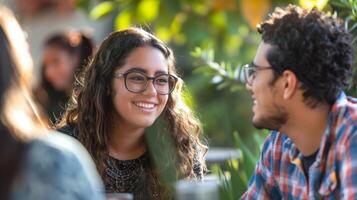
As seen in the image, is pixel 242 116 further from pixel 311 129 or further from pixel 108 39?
pixel 311 129

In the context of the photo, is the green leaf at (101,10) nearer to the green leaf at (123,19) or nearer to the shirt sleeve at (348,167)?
the green leaf at (123,19)

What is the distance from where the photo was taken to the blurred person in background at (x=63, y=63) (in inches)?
228

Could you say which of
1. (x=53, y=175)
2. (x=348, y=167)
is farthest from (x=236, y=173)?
(x=53, y=175)

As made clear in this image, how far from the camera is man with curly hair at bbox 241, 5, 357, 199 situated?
286 centimetres

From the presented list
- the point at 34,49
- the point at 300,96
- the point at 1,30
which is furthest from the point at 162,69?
the point at 34,49

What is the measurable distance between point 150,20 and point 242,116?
163 cm

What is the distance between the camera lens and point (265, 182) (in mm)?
3160

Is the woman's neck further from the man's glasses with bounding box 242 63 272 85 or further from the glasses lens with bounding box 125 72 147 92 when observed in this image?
the man's glasses with bounding box 242 63 272 85

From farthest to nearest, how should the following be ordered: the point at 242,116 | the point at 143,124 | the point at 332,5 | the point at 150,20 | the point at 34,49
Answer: the point at 34,49
the point at 242,116
the point at 150,20
the point at 332,5
the point at 143,124

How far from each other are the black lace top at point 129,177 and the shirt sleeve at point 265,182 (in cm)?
52

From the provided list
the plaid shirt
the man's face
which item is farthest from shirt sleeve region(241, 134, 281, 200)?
the man's face

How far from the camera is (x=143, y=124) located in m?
3.55

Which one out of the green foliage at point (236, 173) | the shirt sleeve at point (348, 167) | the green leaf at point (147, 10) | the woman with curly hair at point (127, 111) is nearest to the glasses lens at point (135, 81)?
the woman with curly hair at point (127, 111)

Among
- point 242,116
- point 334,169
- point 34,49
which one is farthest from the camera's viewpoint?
point 34,49
